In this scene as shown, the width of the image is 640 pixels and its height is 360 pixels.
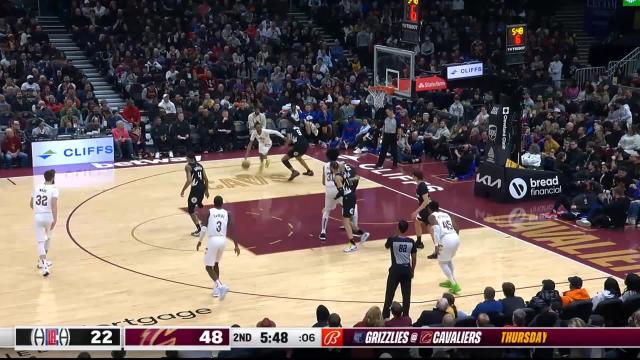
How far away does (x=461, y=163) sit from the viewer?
27.2 meters

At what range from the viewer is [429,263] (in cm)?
2039

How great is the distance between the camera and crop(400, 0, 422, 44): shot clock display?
95.7ft

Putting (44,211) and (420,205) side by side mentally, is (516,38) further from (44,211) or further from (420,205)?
(44,211)

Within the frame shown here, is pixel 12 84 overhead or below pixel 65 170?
overhead

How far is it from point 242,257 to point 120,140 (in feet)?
32.9

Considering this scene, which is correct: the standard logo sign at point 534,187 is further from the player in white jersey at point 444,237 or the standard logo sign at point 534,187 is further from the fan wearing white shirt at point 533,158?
the player in white jersey at point 444,237

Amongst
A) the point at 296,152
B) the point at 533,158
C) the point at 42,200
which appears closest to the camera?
the point at 42,200

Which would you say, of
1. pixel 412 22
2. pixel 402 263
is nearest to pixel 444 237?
pixel 402 263

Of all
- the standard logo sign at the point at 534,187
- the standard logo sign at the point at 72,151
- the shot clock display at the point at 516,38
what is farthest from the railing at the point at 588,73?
the standard logo sign at the point at 72,151

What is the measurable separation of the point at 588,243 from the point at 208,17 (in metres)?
19.5

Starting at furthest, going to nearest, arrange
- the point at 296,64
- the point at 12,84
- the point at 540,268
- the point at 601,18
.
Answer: the point at 601,18 → the point at 296,64 → the point at 12,84 → the point at 540,268

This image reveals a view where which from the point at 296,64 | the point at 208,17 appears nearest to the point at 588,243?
the point at 296,64

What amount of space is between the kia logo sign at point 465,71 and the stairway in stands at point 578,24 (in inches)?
244

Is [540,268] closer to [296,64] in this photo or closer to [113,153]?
[113,153]
